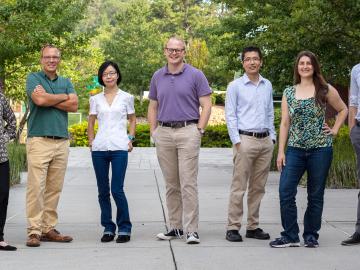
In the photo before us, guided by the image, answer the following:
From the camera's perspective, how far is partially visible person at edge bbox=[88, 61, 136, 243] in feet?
25.6

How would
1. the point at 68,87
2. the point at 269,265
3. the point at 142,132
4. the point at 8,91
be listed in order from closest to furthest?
the point at 269,265 < the point at 68,87 < the point at 8,91 < the point at 142,132

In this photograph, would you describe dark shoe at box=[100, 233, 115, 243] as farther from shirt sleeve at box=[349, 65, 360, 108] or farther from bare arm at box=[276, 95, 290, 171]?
shirt sleeve at box=[349, 65, 360, 108]

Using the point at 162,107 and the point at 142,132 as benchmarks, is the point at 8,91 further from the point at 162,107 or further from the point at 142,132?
the point at 162,107

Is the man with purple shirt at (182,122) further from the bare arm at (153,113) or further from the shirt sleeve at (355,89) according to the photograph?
the shirt sleeve at (355,89)

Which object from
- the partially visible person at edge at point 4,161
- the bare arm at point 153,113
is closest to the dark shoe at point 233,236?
the bare arm at point 153,113

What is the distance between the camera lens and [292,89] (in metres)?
7.50

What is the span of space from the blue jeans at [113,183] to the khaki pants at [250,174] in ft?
3.52

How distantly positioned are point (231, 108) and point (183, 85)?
534mm

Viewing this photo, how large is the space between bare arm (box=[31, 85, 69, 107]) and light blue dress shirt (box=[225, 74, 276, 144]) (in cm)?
169


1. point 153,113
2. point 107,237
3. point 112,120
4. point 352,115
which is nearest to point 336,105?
point 352,115

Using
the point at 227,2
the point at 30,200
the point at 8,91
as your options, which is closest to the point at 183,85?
the point at 30,200

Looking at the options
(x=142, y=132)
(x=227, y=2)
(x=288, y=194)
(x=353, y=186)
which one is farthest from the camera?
(x=142, y=132)

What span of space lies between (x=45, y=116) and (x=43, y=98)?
23 centimetres

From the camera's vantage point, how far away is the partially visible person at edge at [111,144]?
307 inches
